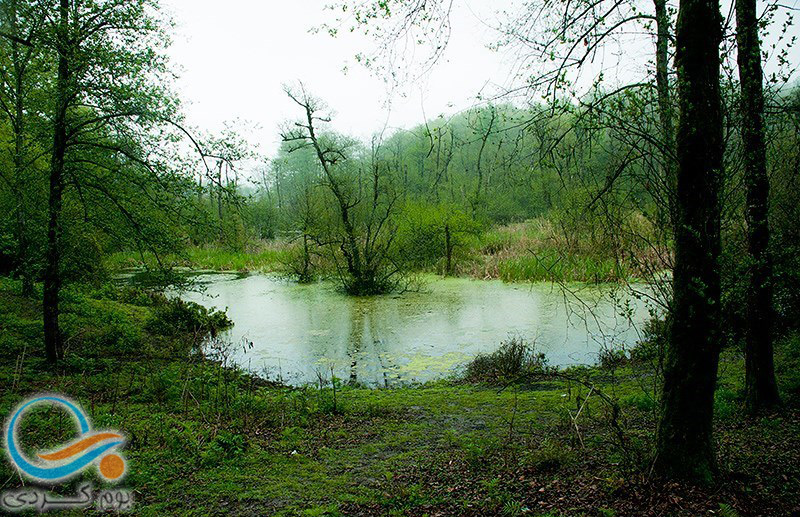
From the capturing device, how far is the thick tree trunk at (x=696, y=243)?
88.7 inches

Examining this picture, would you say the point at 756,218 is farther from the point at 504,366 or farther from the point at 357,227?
the point at 357,227

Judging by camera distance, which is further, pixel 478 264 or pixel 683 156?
pixel 478 264

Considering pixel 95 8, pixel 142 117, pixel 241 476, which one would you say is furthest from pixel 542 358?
pixel 95 8

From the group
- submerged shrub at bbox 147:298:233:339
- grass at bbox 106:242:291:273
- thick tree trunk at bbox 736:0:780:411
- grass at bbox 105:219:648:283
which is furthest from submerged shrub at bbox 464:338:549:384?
grass at bbox 106:242:291:273

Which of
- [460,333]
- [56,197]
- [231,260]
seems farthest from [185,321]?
[231,260]

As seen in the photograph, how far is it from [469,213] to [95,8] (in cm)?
1598

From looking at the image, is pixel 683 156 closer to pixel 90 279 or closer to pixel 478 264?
pixel 90 279

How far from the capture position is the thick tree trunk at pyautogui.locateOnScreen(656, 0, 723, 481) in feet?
7.39

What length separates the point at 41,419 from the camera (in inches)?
138

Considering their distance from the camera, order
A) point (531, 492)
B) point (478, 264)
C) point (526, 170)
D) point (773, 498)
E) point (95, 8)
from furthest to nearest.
Answer: point (478, 264) → point (95, 8) → point (526, 170) → point (531, 492) → point (773, 498)

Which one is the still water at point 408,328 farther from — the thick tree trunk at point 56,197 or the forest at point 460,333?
the thick tree trunk at point 56,197

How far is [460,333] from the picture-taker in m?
8.89

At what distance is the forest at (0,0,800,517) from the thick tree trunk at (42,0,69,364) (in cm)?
3

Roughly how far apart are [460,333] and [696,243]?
22.2ft
